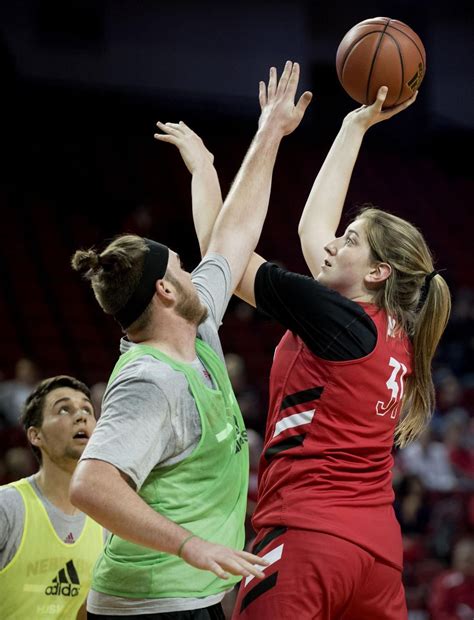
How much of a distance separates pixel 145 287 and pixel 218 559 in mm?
897

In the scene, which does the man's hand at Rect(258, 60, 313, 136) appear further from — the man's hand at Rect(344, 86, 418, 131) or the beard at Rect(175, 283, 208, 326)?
the beard at Rect(175, 283, 208, 326)

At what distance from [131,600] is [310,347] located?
3.08ft

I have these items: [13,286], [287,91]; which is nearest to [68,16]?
[13,286]

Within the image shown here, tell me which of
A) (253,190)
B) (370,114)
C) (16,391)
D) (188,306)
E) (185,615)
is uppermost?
(370,114)

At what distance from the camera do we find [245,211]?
3.41m

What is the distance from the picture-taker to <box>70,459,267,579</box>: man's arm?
7.70 ft

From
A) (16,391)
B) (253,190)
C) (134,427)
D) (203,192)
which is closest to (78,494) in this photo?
(134,427)

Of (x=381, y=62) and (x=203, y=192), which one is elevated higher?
(x=381, y=62)

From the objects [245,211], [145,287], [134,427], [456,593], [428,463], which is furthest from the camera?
[428,463]

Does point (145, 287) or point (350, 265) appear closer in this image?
point (145, 287)

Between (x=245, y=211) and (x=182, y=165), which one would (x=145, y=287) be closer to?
(x=245, y=211)

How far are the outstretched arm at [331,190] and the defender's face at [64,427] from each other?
123 cm

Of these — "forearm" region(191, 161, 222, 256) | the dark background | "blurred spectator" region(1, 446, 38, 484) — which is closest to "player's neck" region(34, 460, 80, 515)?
"forearm" region(191, 161, 222, 256)

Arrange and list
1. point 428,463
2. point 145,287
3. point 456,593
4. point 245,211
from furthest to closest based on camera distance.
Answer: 1. point 428,463
2. point 456,593
3. point 245,211
4. point 145,287
